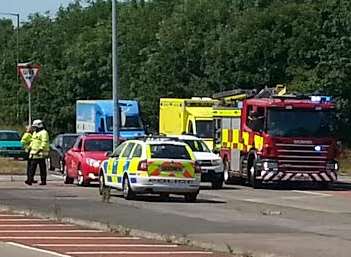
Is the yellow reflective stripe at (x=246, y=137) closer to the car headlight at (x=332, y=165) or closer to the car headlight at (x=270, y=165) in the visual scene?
the car headlight at (x=270, y=165)

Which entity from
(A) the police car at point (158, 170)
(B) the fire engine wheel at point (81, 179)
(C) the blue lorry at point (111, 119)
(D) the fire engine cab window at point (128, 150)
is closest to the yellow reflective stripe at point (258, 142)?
(B) the fire engine wheel at point (81, 179)

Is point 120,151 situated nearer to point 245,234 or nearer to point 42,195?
point 42,195

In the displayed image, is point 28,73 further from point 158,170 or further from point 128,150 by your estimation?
point 158,170

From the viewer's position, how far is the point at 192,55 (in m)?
68.5

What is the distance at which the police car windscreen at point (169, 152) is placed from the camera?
28.1m

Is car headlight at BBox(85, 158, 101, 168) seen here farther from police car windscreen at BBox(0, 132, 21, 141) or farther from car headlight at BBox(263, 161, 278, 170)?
police car windscreen at BBox(0, 132, 21, 141)

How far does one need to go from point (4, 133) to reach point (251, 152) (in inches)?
947

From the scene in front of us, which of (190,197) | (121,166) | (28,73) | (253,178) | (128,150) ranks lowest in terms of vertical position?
(253,178)

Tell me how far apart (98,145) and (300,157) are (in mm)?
6387

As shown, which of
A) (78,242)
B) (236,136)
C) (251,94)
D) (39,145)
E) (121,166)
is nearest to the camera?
(78,242)

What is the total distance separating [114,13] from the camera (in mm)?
38312

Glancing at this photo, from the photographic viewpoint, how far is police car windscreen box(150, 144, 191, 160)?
2809 cm

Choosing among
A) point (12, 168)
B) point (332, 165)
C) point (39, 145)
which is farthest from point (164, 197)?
point (12, 168)

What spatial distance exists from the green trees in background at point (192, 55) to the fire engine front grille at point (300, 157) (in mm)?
21497
